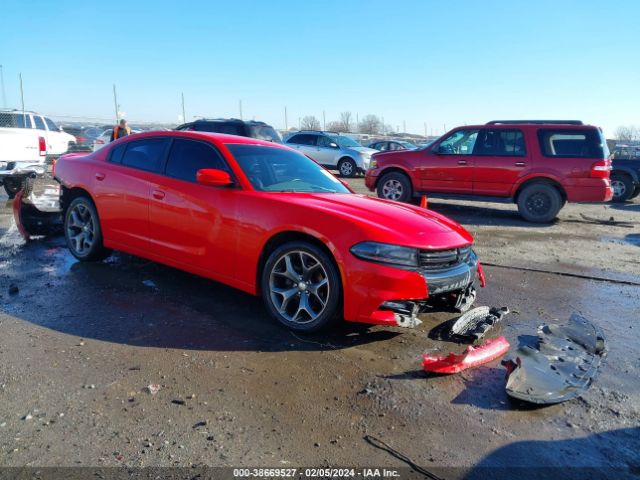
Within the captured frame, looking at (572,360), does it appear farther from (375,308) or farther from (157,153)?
(157,153)

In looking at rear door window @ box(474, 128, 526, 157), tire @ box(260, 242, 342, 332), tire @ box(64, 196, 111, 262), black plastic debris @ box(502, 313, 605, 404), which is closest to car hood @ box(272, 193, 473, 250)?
tire @ box(260, 242, 342, 332)

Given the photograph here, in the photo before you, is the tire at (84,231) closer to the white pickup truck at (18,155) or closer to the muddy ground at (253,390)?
the muddy ground at (253,390)

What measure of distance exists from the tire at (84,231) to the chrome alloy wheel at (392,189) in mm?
7015

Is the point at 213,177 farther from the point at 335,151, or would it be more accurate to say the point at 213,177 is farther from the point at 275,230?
the point at 335,151

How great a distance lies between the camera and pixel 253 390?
326cm

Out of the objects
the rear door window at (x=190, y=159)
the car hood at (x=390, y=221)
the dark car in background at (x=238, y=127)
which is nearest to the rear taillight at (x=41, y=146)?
the dark car in background at (x=238, y=127)

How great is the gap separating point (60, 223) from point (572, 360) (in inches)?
266

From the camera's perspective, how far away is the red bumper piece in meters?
3.53

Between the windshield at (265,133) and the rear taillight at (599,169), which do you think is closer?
the rear taillight at (599,169)

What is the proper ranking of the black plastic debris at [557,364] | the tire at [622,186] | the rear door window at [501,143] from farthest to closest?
the tire at [622,186] < the rear door window at [501,143] < the black plastic debris at [557,364]

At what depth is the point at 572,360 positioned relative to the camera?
3736mm

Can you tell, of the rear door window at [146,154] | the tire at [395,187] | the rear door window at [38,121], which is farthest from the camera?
the rear door window at [38,121]

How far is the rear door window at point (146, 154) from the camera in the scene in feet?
17.1

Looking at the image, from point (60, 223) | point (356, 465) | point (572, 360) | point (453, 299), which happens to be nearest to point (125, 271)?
point (60, 223)
